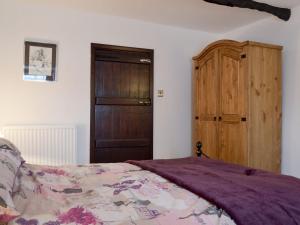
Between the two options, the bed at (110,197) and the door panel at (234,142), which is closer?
the bed at (110,197)

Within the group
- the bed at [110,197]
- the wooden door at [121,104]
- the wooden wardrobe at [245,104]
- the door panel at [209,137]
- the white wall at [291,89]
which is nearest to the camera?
the bed at [110,197]

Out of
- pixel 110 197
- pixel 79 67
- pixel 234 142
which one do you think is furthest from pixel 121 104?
pixel 110 197

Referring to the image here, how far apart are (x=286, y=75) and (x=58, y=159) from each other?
2.97m

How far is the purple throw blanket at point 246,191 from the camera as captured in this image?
118 cm

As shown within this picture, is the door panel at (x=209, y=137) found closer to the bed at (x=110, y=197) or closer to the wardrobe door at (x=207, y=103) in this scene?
the wardrobe door at (x=207, y=103)

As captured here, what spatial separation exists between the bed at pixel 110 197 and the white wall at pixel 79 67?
70.0 inches

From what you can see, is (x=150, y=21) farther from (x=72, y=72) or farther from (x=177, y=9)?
(x=72, y=72)

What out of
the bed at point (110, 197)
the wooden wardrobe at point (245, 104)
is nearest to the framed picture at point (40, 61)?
the bed at point (110, 197)

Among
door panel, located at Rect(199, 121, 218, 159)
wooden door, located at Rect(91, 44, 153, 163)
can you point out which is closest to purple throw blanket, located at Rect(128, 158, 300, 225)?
door panel, located at Rect(199, 121, 218, 159)

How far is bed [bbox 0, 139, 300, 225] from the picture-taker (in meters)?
1.09

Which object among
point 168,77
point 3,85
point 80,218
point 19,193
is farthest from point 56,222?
point 168,77

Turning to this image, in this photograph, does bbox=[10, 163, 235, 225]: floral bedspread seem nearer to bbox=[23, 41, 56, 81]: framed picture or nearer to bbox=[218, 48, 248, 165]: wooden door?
bbox=[218, 48, 248, 165]: wooden door

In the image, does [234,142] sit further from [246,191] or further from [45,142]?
[45,142]

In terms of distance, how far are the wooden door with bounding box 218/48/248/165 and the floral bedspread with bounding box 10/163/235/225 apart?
6.01 feet
